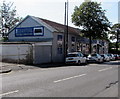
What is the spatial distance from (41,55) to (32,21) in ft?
27.2

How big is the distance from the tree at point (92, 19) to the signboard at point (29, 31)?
7.58 m

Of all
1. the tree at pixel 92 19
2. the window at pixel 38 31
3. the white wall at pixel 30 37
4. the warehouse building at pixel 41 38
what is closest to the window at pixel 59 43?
the warehouse building at pixel 41 38

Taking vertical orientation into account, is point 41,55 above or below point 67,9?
below

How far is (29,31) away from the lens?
102 feet

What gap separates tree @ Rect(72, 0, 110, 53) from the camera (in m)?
33.0

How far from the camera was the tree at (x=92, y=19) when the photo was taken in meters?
33.0

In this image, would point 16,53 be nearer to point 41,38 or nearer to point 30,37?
point 41,38

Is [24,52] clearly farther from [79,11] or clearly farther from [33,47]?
[79,11]

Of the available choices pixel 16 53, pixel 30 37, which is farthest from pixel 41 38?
pixel 16 53

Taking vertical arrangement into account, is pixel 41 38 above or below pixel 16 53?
above

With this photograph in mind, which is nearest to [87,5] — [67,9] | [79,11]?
[79,11]

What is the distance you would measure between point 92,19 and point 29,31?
10.6m

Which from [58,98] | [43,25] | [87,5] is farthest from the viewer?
[87,5]

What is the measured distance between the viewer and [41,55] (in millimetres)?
24703
